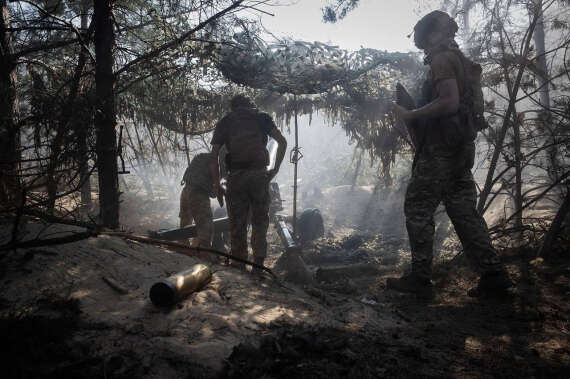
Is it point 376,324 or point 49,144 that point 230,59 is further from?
point 376,324

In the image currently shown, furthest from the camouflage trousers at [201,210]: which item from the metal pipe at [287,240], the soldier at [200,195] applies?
the metal pipe at [287,240]

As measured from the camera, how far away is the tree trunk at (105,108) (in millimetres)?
3301

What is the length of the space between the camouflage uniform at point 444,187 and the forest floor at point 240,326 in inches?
16.7

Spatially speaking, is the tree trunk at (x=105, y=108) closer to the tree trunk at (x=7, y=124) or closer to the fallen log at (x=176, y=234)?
the fallen log at (x=176, y=234)

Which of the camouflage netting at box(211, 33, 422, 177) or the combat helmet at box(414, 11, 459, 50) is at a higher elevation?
the camouflage netting at box(211, 33, 422, 177)

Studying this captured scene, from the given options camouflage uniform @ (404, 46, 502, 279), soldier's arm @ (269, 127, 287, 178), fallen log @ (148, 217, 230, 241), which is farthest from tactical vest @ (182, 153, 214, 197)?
camouflage uniform @ (404, 46, 502, 279)

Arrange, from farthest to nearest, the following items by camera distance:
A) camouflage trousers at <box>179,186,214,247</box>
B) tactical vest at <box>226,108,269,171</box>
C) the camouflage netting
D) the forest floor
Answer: the camouflage netting < camouflage trousers at <box>179,186,214,247</box> < tactical vest at <box>226,108,269,171</box> < the forest floor

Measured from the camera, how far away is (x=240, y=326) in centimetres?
177

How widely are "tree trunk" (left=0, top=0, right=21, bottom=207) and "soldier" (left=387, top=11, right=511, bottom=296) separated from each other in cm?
289

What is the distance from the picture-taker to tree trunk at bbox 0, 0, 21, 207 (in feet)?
8.27

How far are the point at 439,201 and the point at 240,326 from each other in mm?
1879

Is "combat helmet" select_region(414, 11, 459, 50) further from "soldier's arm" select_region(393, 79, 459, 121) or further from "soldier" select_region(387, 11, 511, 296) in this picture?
"soldier's arm" select_region(393, 79, 459, 121)

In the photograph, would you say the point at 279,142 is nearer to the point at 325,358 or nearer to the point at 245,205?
the point at 245,205

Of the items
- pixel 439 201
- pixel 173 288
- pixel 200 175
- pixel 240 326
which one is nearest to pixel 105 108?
pixel 200 175
